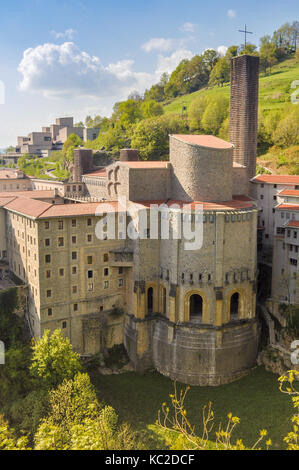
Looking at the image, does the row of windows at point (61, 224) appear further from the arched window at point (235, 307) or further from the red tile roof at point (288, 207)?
the red tile roof at point (288, 207)

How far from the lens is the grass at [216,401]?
3728 centimetres

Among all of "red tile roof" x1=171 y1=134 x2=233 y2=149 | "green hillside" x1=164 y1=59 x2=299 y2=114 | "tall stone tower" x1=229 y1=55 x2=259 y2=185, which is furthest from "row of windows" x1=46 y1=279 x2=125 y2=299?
"green hillside" x1=164 y1=59 x2=299 y2=114

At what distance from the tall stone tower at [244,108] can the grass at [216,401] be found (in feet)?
92.9

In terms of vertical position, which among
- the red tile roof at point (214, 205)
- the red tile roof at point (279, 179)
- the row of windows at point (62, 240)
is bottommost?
the row of windows at point (62, 240)

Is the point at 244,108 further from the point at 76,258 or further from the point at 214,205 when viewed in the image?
the point at 76,258

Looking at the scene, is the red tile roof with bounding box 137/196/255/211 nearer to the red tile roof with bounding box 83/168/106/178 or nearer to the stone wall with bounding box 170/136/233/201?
the stone wall with bounding box 170/136/233/201

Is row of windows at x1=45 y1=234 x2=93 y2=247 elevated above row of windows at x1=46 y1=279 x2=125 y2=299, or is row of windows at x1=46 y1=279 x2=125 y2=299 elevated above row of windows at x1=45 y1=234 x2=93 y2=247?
row of windows at x1=45 y1=234 x2=93 y2=247

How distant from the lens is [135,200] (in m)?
48.9

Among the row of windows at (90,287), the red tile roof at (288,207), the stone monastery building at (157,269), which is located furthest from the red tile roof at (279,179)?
the row of windows at (90,287)

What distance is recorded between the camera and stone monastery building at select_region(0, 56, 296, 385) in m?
44.1

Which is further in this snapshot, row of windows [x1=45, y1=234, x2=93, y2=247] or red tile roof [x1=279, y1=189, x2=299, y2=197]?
red tile roof [x1=279, y1=189, x2=299, y2=197]

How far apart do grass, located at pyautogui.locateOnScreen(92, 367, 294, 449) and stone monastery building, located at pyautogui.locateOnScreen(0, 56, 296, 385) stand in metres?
1.73

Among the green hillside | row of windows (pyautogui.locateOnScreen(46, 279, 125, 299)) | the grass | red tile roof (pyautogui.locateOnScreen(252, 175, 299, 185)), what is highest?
the green hillside

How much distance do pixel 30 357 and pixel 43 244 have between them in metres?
11.3
